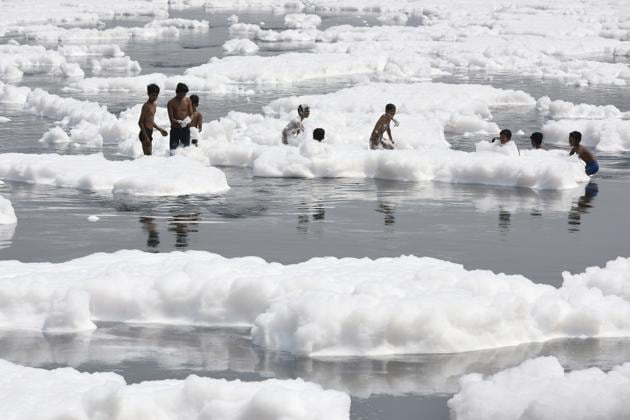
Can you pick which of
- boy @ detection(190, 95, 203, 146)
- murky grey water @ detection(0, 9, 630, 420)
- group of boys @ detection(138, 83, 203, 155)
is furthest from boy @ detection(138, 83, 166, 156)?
murky grey water @ detection(0, 9, 630, 420)

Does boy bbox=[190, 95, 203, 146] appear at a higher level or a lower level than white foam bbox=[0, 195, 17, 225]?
higher

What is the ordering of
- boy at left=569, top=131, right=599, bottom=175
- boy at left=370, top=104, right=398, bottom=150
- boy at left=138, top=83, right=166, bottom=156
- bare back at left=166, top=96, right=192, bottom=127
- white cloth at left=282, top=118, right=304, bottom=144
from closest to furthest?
1. boy at left=138, top=83, right=166, bottom=156
2. boy at left=569, top=131, right=599, bottom=175
3. bare back at left=166, top=96, right=192, bottom=127
4. boy at left=370, top=104, right=398, bottom=150
5. white cloth at left=282, top=118, right=304, bottom=144

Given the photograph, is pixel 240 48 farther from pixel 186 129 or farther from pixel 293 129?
pixel 186 129

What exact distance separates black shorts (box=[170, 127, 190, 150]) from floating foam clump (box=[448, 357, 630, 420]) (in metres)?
11.6

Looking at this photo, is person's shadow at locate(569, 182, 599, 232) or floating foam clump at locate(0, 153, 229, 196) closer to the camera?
person's shadow at locate(569, 182, 599, 232)

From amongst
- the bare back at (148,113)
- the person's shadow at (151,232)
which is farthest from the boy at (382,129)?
the person's shadow at (151,232)

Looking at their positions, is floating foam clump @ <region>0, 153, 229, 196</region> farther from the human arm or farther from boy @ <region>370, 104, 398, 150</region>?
boy @ <region>370, 104, 398, 150</region>

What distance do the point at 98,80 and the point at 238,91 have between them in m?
4.45

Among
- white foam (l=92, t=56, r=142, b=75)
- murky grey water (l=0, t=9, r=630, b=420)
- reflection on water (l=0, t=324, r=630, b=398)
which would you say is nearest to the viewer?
reflection on water (l=0, t=324, r=630, b=398)

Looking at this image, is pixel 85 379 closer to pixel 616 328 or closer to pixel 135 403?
pixel 135 403

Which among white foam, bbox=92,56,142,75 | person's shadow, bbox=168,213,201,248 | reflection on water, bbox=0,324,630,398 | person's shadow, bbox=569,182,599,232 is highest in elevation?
reflection on water, bbox=0,324,630,398

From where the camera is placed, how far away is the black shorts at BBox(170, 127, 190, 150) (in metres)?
19.0

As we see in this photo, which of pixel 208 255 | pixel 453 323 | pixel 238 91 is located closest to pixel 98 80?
pixel 238 91

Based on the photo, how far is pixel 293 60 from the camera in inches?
1522
